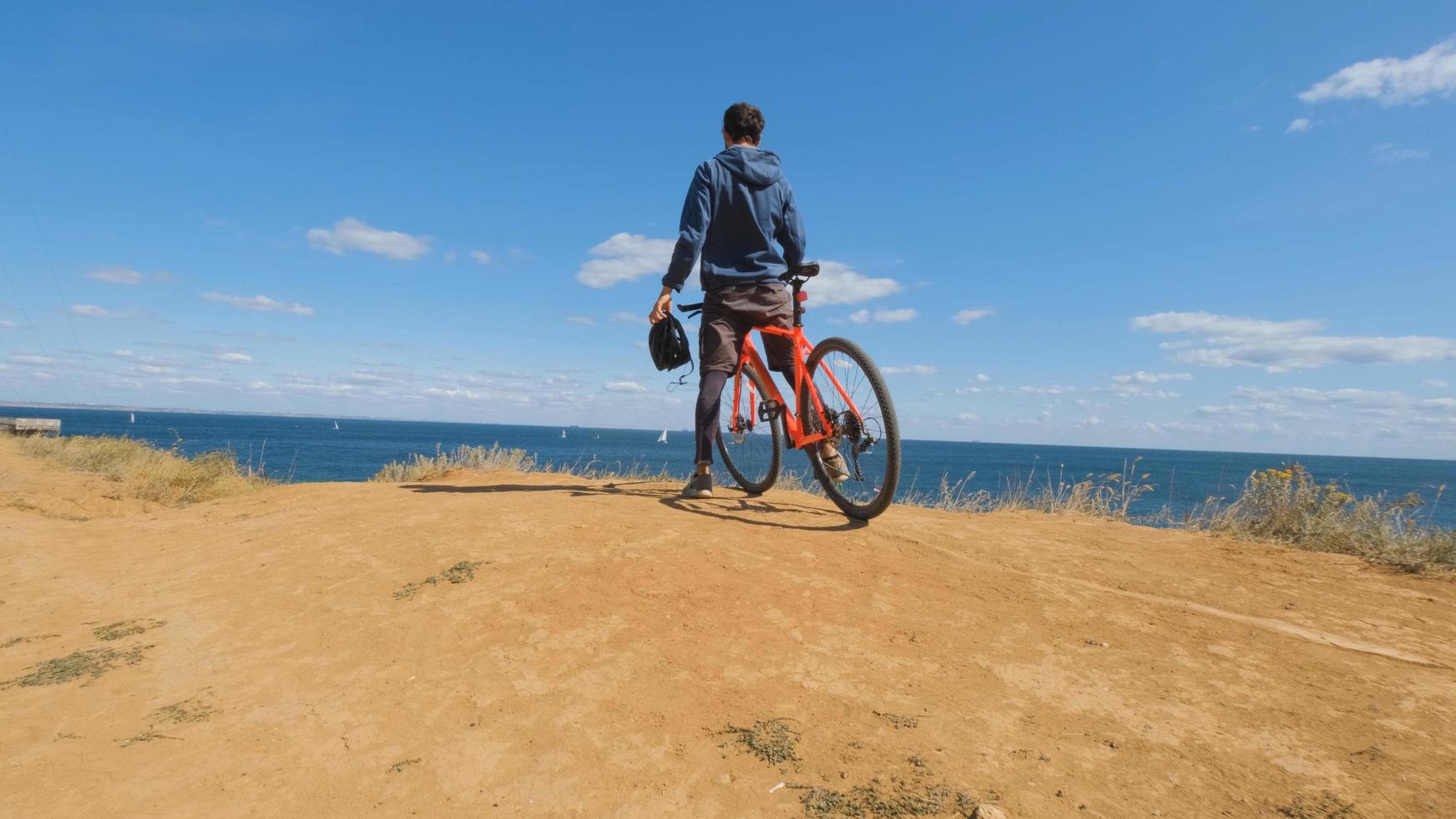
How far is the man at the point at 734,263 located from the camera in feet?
15.4

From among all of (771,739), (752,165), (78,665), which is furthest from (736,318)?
(78,665)

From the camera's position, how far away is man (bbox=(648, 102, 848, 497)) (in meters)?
4.70

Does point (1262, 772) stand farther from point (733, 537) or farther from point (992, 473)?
point (992, 473)

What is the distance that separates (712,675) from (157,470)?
40.0ft

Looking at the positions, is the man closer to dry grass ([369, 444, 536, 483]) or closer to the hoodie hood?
the hoodie hood

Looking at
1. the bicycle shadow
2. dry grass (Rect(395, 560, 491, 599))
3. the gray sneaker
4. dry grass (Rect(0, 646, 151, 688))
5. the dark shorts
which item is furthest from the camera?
the gray sneaker

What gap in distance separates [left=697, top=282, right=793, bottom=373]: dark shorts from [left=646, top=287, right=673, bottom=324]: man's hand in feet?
0.89

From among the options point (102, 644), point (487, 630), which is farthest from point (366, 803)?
point (102, 644)

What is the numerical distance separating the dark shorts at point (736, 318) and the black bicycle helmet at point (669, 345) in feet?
1.00

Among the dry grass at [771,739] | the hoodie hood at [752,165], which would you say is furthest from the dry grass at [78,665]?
the hoodie hood at [752,165]

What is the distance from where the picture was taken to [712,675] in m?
2.51

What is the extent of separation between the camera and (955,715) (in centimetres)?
225

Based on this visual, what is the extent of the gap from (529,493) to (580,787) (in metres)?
3.39

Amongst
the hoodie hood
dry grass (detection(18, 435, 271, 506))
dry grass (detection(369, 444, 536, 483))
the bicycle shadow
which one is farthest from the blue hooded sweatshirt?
dry grass (detection(18, 435, 271, 506))
